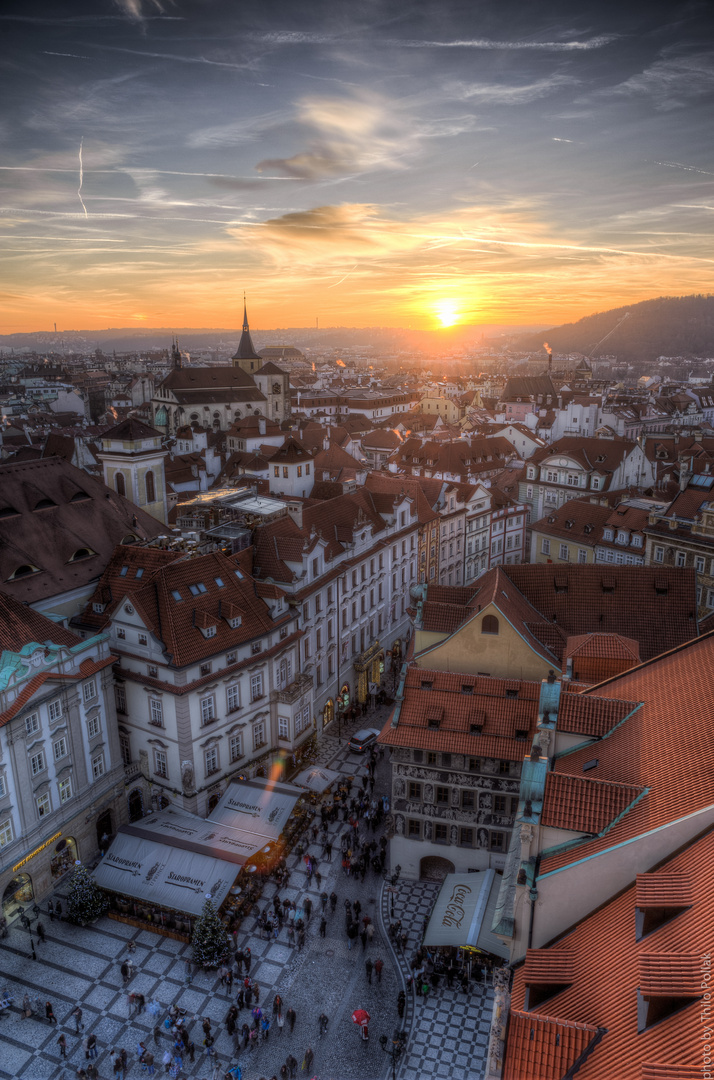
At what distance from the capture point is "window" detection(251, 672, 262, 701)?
45.0 m

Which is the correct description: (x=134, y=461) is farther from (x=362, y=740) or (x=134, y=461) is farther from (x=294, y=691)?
(x=362, y=740)

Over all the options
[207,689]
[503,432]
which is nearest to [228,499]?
[207,689]

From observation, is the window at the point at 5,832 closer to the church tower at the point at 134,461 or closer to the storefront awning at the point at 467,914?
the storefront awning at the point at 467,914

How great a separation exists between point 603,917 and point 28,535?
130ft

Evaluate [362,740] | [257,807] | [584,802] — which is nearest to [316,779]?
[257,807]

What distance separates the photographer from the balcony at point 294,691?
151 feet

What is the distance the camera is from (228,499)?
2382 inches

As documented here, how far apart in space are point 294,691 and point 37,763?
1587 centimetres

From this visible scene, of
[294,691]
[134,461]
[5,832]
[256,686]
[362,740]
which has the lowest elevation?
[362,740]

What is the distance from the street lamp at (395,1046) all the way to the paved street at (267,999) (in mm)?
244

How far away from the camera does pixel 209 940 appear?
32094mm

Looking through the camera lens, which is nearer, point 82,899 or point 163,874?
point 82,899

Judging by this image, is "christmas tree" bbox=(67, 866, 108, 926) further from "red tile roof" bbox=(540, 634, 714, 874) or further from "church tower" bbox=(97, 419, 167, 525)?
"church tower" bbox=(97, 419, 167, 525)

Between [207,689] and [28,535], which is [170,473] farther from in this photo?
[207,689]
